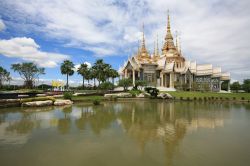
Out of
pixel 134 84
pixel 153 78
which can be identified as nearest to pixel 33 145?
pixel 134 84

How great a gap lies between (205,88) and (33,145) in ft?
180

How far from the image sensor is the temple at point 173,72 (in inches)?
2289

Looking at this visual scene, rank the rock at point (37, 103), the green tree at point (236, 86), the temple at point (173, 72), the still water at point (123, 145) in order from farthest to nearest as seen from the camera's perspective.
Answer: the green tree at point (236, 86)
the temple at point (173, 72)
the rock at point (37, 103)
the still water at point (123, 145)

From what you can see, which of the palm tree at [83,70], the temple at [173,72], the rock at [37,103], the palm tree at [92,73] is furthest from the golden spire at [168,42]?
the rock at [37,103]

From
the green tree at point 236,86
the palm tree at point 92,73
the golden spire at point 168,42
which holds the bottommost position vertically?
the green tree at point 236,86

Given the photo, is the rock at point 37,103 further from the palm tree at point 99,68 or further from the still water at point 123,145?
the palm tree at point 99,68

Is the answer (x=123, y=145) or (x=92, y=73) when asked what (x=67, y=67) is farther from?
(x=123, y=145)

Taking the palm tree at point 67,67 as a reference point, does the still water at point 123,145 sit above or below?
below

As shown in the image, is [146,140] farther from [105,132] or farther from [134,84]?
[134,84]

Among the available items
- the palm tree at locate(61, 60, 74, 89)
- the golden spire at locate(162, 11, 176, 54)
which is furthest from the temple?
the palm tree at locate(61, 60, 74, 89)

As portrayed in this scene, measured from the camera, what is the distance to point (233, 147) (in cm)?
870

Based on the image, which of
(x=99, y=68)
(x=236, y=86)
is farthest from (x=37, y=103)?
(x=236, y=86)

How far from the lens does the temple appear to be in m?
58.1

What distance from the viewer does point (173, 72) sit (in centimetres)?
5838
